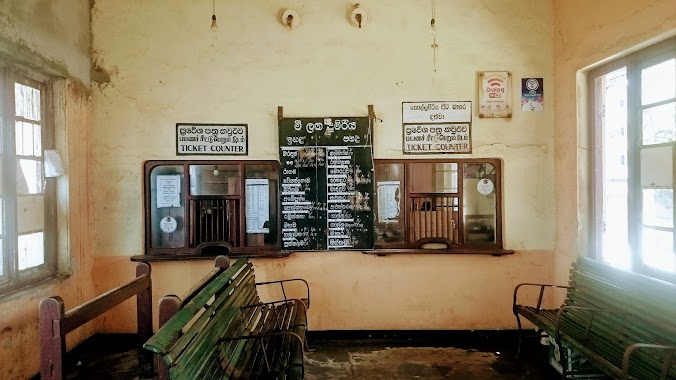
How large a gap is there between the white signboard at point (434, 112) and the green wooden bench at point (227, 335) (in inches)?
87.9

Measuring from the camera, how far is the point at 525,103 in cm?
457

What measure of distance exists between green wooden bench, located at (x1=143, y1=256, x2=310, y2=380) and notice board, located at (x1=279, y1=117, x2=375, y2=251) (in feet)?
2.73

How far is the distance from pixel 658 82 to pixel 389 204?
2.51 m

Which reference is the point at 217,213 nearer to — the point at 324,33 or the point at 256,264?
the point at 256,264

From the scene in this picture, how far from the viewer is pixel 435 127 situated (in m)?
4.56

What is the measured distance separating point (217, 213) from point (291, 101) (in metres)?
1.41

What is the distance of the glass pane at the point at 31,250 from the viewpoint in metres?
3.64

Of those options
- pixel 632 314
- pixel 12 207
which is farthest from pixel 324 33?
pixel 632 314

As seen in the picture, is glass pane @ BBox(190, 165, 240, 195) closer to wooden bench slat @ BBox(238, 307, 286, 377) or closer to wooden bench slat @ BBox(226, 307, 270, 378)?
wooden bench slat @ BBox(226, 307, 270, 378)

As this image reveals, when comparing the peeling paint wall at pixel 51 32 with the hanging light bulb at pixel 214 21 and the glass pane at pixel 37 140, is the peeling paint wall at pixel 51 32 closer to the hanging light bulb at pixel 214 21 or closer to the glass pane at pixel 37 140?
the glass pane at pixel 37 140

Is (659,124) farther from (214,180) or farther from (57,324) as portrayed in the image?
(57,324)

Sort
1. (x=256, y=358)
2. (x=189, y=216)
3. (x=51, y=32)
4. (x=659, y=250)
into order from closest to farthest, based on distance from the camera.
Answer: (x=256, y=358) < (x=659, y=250) < (x=51, y=32) < (x=189, y=216)

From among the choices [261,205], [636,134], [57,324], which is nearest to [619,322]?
[636,134]

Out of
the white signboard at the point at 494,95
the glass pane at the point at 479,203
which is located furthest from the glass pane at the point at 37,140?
the white signboard at the point at 494,95
